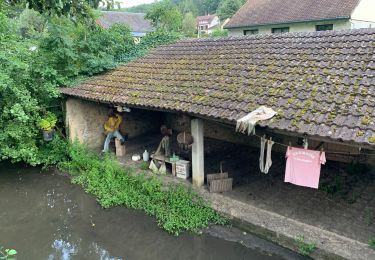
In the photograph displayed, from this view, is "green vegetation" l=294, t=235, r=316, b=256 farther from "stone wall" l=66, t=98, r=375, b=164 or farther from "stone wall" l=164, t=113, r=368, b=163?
"stone wall" l=66, t=98, r=375, b=164

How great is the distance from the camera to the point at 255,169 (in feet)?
34.2

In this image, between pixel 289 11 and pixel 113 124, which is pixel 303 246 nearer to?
pixel 113 124

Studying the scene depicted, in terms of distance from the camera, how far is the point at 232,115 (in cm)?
720

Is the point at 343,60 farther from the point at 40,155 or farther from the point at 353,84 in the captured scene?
the point at 40,155

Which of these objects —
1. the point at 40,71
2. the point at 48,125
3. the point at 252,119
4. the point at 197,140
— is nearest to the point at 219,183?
the point at 197,140

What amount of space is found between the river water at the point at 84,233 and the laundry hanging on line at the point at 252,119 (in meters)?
2.63

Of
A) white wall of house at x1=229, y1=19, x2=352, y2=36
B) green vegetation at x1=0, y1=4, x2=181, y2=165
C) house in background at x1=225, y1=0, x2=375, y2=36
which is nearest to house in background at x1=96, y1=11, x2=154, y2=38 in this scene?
house in background at x1=225, y1=0, x2=375, y2=36

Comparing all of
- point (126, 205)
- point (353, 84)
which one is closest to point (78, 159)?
point (126, 205)

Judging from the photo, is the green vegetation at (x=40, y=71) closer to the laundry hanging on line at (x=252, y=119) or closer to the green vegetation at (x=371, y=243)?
the laundry hanging on line at (x=252, y=119)

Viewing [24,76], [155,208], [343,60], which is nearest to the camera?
[343,60]

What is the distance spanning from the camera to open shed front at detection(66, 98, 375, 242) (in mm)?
7641

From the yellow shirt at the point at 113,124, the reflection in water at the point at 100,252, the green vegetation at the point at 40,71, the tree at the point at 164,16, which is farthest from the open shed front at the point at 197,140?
the tree at the point at 164,16

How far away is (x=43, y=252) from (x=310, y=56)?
8.37m

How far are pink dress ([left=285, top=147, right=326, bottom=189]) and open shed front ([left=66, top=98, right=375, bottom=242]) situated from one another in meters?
0.98
